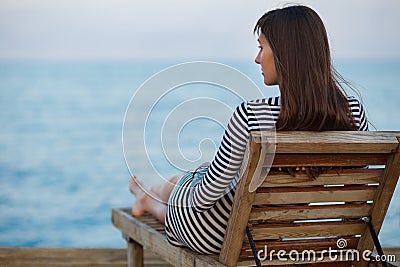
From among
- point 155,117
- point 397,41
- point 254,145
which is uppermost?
point 397,41

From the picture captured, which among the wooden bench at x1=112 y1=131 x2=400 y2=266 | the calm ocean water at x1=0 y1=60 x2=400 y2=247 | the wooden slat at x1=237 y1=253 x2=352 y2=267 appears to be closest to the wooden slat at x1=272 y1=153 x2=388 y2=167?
the wooden bench at x1=112 y1=131 x2=400 y2=266

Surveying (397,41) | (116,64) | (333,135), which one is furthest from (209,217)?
(116,64)

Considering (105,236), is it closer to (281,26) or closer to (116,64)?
(281,26)

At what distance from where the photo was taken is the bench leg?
2.72 metres

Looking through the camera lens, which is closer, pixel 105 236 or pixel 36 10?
pixel 105 236

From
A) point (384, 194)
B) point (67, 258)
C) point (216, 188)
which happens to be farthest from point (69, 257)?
point (384, 194)

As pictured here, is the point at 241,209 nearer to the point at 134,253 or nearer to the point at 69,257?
the point at 134,253

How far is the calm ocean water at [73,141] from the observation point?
603 centimetres

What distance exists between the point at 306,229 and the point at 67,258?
1630mm

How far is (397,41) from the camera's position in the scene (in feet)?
39.9

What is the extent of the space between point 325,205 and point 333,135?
0.74 ft

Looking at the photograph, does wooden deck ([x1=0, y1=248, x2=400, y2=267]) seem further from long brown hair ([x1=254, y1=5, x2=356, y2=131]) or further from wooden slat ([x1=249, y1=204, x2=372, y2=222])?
long brown hair ([x1=254, y1=5, x2=356, y2=131])

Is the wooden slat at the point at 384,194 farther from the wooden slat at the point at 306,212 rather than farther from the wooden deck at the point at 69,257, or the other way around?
the wooden deck at the point at 69,257

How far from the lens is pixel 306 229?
198 cm
